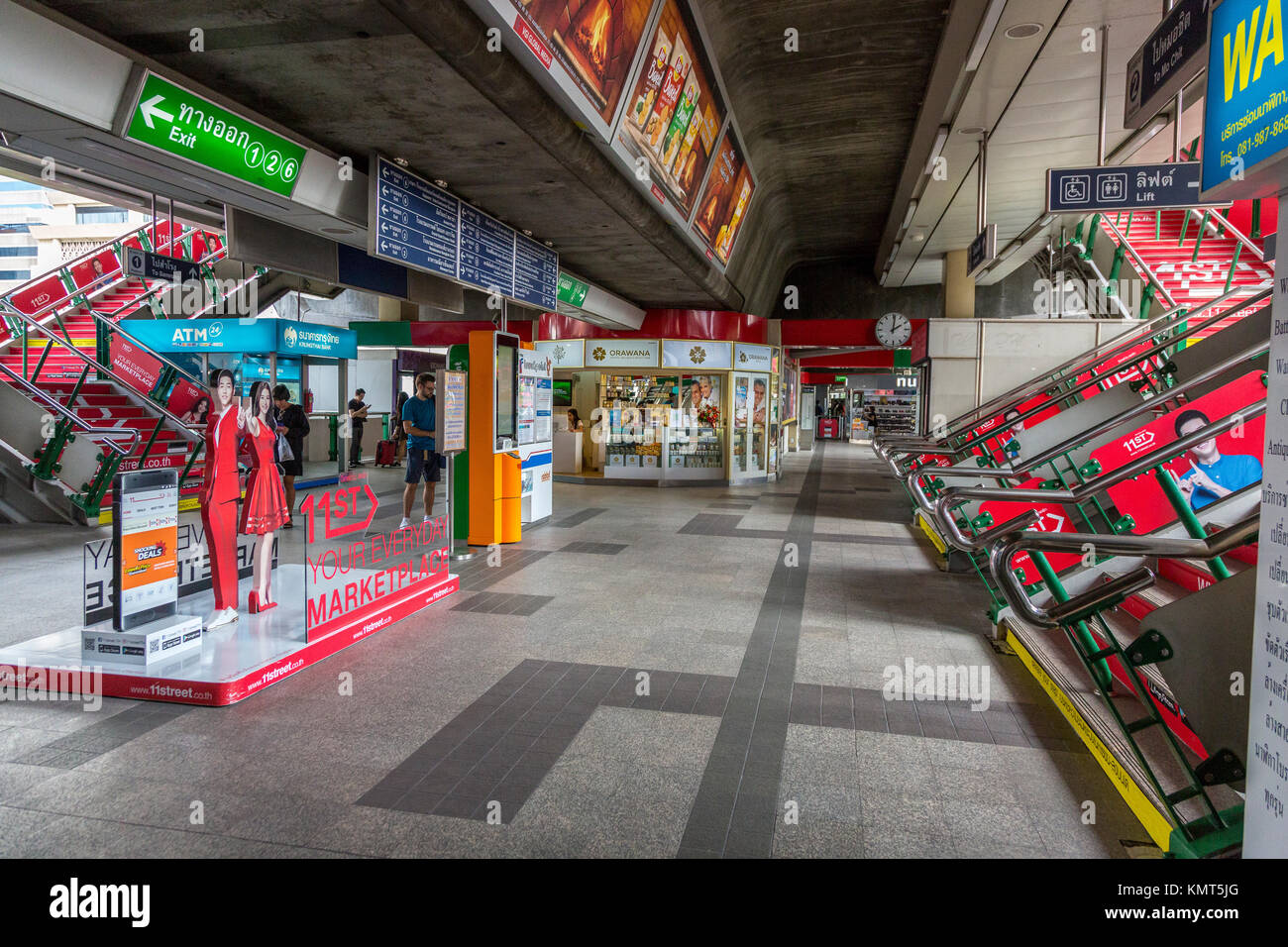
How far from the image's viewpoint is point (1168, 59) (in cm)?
385

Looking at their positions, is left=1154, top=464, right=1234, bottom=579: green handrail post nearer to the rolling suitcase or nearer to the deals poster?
Answer: the deals poster

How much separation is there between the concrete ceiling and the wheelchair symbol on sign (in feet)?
6.74

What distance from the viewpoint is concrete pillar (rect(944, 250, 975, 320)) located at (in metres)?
12.0

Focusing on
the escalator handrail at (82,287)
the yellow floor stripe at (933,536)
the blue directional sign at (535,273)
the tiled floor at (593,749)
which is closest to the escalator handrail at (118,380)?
the escalator handrail at (82,287)

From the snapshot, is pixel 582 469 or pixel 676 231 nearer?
pixel 676 231

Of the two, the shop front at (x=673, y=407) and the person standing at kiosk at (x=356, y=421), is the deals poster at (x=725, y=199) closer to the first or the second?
the shop front at (x=673, y=407)

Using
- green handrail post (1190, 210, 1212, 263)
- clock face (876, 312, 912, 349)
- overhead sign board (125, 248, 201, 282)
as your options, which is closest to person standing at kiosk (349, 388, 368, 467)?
overhead sign board (125, 248, 201, 282)

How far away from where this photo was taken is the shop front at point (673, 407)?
1449 centimetres
